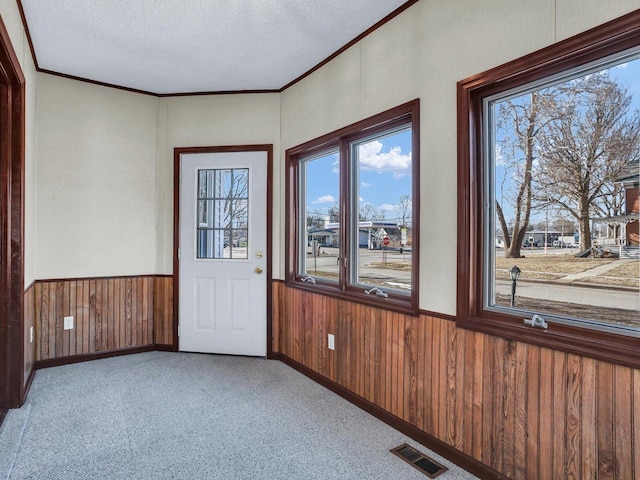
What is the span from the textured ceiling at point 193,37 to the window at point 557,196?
3.76ft

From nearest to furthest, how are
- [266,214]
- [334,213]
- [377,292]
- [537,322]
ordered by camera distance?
[537,322]
[377,292]
[334,213]
[266,214]

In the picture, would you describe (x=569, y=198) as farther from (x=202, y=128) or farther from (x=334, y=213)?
(x=202, y=128)

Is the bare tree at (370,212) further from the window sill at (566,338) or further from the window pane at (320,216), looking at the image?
the window sill at (566,338)

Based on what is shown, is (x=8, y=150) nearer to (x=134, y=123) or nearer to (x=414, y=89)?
(x=134, y=123)

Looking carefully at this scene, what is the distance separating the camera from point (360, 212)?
315cm

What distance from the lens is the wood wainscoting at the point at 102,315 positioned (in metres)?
3.69

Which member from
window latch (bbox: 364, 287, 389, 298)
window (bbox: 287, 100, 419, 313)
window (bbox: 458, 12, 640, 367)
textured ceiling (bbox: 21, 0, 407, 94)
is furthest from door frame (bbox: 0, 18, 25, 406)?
window (bbox: 458, 12, 640, 367)

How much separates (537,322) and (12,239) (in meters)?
3.21

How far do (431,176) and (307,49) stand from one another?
158 centimetres

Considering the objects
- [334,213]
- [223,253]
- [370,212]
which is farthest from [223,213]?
[370,212]

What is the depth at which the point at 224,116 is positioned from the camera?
4141mm

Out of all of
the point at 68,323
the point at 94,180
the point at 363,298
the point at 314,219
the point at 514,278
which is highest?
the point at 94,180

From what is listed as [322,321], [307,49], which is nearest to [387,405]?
[322,321]

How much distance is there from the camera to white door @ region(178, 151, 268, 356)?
4.04 meters
